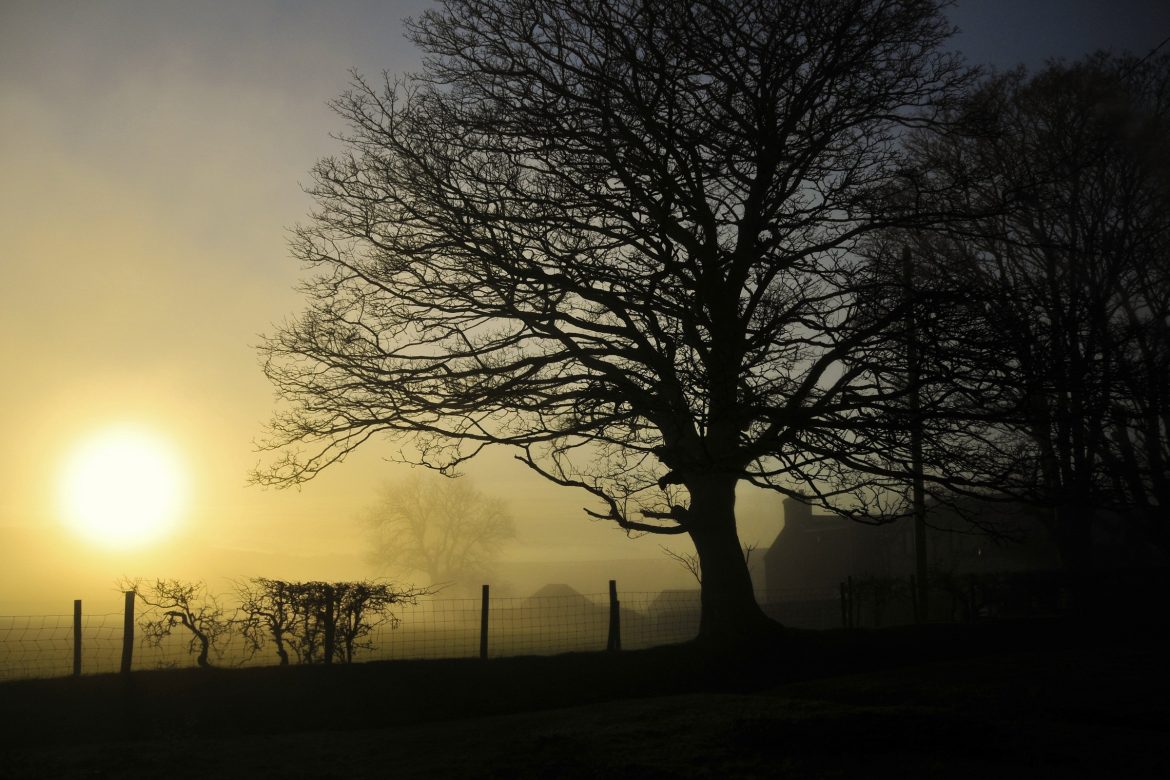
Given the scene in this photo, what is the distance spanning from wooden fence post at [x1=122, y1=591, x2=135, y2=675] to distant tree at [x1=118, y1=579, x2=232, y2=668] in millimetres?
506

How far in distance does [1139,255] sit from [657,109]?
545 inches

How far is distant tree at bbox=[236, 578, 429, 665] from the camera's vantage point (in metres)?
12.9

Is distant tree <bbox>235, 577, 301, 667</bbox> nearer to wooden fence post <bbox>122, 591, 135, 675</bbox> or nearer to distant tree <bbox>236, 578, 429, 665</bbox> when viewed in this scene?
distant tree <bbox>236, 578, 429, 665</bbox>

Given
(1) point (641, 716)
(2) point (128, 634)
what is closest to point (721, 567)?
(1) point (641, 716)

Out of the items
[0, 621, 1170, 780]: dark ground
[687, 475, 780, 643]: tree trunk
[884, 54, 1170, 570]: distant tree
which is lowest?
[0, 621, 1170, 780]: dark ground

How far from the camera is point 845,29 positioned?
10.0m

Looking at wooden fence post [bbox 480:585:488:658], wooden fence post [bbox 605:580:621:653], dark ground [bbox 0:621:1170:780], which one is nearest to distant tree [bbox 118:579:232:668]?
dark ground [bbox 0:621:1170:780]

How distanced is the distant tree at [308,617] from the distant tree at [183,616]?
1.28 ft

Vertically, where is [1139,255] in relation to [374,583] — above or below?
above

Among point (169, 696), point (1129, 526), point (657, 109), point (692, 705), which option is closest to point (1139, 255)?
point (1129, 526)

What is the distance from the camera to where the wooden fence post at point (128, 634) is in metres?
11.0

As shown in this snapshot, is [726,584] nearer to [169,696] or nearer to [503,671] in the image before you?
[503,671]

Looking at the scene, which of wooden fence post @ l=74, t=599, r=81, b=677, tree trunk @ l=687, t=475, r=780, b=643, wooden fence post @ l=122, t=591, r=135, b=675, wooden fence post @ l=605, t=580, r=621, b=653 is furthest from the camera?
wooden fence post @ l=605, t=580, r=621, b=653

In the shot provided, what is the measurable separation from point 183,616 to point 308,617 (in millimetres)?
1778
